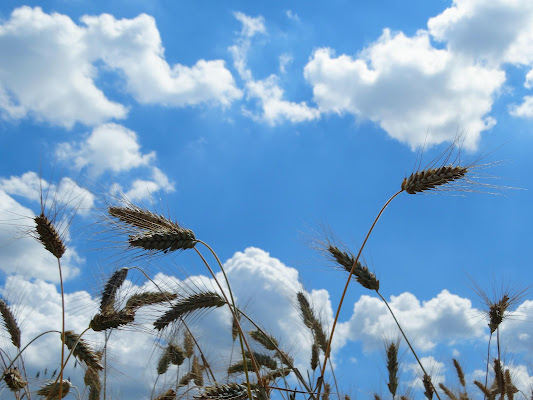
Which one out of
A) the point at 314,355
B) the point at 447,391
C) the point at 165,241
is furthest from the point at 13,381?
the point at 447,391

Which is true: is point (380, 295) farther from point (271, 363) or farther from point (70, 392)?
point (70, 392)

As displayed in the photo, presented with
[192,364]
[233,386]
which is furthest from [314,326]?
[233,386]

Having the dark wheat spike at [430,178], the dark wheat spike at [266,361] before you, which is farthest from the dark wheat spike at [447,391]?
the dark wheat spike at [430,178]

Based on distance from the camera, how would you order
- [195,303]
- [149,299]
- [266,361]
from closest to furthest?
[195,303] → [149,299] → [266,361]

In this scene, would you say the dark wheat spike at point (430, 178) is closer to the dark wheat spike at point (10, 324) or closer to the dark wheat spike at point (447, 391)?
the dark wheat spike at point (10, 324)

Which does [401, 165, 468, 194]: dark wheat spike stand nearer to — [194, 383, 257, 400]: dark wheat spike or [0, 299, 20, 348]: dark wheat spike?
[194, 383, 257, 400]: dark wheat spike

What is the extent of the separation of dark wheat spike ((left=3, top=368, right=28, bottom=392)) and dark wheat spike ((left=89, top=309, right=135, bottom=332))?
3.32 feet

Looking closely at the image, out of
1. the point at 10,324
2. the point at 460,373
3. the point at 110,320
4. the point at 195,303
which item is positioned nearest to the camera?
the point at 195,303

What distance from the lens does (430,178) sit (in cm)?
386

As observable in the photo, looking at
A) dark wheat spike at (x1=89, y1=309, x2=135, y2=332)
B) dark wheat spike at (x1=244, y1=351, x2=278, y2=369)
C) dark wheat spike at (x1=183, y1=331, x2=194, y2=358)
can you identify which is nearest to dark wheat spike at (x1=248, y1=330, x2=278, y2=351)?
dark wheat spike at (x1=244, y1=351, x2=278, y2=369)

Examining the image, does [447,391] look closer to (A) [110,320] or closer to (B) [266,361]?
(B) [266,361]

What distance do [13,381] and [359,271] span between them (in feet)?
10.4

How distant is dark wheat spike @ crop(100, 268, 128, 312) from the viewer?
5.05 metres

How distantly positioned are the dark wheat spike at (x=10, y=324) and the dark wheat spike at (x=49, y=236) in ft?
5.59
